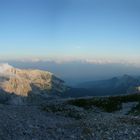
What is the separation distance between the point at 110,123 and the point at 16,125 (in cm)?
1051

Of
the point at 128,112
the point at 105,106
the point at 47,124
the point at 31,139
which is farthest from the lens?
the point at 105,106

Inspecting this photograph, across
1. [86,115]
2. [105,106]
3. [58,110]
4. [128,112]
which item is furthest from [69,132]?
[105,106]

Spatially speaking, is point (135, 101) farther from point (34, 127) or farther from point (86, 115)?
point (34, 127)

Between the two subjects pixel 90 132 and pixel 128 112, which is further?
pixel 128 112

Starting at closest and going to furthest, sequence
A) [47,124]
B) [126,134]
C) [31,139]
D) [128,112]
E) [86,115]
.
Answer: [31,139]
[126,134]
[47,124]
[86,115]
[128,112]

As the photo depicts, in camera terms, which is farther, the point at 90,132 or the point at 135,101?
the point at 135,101

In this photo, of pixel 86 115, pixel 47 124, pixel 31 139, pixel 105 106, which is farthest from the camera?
pixel 105 106

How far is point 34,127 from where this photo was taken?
110 feet

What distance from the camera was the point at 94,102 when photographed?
67.3 metres

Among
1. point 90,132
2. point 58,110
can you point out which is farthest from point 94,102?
point 90,132

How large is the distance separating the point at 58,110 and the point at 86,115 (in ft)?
18.1

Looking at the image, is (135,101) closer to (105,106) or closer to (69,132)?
(105,106)

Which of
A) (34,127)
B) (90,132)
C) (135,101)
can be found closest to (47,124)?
(34,127)

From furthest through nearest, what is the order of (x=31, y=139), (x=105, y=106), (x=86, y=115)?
(x=105, y=106) → (x=86, y=115) → (x=31, y=139)
